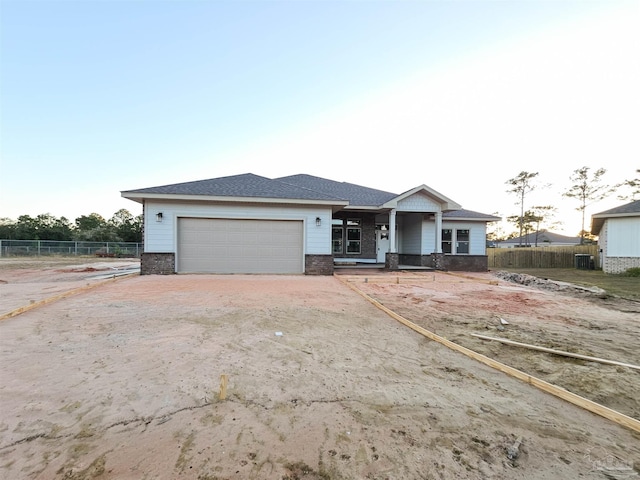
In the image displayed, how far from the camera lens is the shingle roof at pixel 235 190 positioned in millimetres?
11492

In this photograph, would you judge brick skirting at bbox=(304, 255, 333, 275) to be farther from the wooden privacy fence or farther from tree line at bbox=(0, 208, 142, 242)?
tree line at bbox=(0, 208, 142, 242)

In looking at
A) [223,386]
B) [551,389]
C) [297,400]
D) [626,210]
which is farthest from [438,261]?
[223,386]

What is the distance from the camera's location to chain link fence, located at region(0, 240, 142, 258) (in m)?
24.0

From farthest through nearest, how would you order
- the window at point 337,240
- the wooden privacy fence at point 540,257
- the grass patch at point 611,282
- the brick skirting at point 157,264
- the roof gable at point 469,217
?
the wooden privacy fence at point 540,257, the window at point 337,240, the roof gable at point 469,217, the brick skirting at point 157,264, the grass patch at point 611,282

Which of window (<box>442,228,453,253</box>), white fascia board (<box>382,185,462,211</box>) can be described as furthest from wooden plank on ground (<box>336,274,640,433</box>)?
window (<box>442,228,453,253</box>)

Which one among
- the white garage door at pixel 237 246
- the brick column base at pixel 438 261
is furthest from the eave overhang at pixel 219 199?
the brick column base at pixel 438 261

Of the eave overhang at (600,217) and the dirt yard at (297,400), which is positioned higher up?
the eave overhang at (600,217)

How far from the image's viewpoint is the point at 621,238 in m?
15.4

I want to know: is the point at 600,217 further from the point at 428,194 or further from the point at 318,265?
the point at 318,265

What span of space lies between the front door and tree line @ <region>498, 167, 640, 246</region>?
2509cm

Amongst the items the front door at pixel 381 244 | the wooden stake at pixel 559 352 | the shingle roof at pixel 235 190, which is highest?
the shingle roof at pixel 235 190

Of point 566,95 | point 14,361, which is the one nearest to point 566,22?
point 566,95

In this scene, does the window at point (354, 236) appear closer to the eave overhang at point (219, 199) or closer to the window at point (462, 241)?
the eave overhang at point (219, 199)

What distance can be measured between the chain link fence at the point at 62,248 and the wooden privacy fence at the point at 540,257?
103ft
